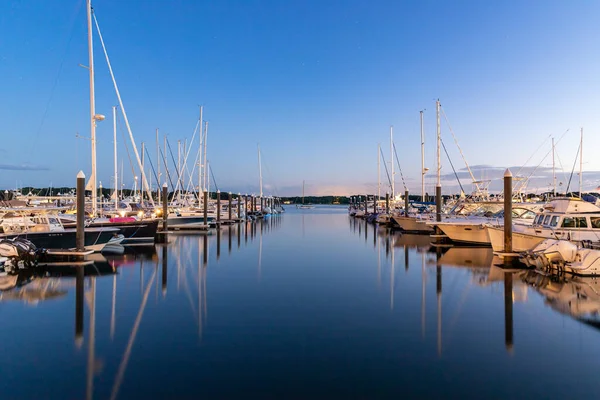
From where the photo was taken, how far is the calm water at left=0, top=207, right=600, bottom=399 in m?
6.07

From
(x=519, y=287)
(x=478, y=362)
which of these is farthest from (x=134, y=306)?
(x=519, y=287)

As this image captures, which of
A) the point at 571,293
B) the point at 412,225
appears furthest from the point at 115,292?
the point at 412,225

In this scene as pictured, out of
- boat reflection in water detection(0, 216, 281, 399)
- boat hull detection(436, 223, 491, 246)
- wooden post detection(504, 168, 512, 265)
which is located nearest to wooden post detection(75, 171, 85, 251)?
boat reflection in water detection(0, 216, 281, 399)

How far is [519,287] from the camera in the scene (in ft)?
42.5

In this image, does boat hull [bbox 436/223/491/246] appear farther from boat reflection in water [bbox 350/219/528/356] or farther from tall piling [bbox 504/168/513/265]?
tall piling [bbox 504/168/513/265]

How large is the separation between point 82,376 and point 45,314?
442cm

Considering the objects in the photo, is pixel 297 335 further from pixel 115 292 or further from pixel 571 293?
pixel 571 293

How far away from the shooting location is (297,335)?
8266 mm

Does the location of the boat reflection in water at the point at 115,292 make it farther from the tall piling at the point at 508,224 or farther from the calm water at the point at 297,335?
the tall piling at the point at 508,224

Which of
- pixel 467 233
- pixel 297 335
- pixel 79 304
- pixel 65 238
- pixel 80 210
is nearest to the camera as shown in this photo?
pixel 297 335

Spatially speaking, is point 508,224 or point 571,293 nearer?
point 571,293

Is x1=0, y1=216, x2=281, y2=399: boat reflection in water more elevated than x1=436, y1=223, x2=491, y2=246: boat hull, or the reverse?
x1=436, y1=223, x2=491, y2=246: boat hull

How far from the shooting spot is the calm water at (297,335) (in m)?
6.07

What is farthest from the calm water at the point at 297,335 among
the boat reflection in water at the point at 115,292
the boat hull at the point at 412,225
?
the boat hull at the point at 412,225
